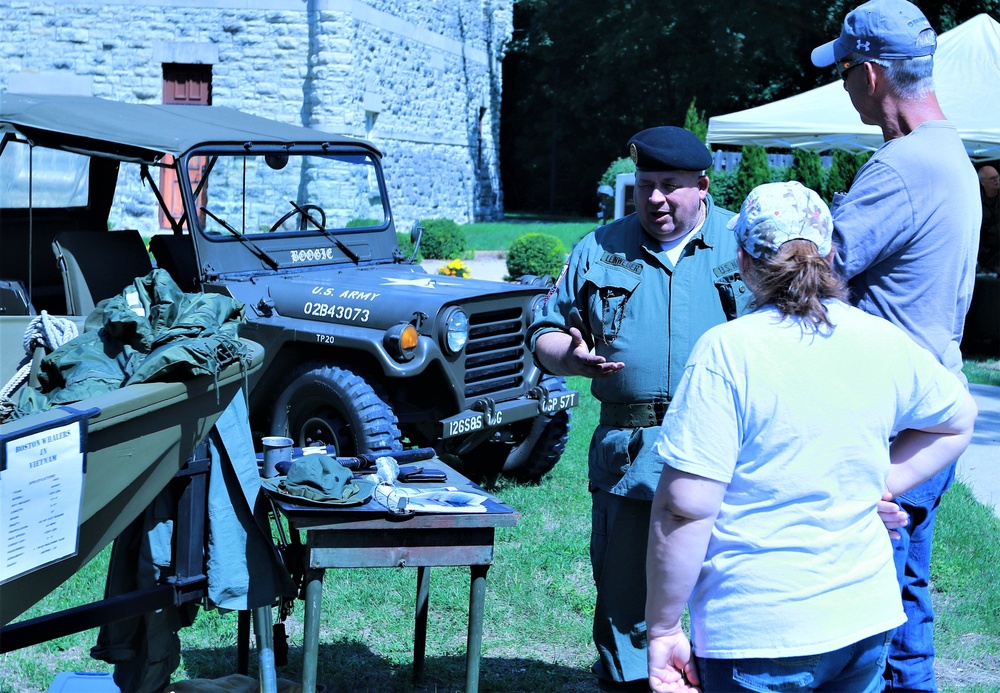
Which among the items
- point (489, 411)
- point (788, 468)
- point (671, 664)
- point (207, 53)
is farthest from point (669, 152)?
point (207, 53)

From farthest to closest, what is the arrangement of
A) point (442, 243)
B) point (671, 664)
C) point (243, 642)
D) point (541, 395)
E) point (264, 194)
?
point (442, 243) → point (264, 194) → point (541, 395) → point (243, 642) → point (671, 664)

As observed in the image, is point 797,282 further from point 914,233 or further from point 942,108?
point 942,108

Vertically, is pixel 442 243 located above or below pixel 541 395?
above

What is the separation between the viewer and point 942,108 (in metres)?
10.0

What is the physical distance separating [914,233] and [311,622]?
194cm

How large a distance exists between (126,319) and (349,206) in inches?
207

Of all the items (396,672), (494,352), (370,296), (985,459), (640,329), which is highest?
(640,329)

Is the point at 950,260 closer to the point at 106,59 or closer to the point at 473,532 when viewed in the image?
the point at 473,532

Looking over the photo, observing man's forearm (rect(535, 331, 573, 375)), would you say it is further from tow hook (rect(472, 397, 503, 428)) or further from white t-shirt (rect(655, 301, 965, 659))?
tow hook (rect(472, 397, 503, 428))

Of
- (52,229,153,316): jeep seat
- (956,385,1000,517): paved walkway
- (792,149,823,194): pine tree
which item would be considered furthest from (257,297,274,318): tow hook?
(792,149,823,194): pine tree

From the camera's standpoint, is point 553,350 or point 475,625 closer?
point 553,350

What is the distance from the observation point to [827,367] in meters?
1.98

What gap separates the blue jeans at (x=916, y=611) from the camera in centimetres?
277

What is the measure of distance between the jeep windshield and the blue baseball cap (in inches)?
149
